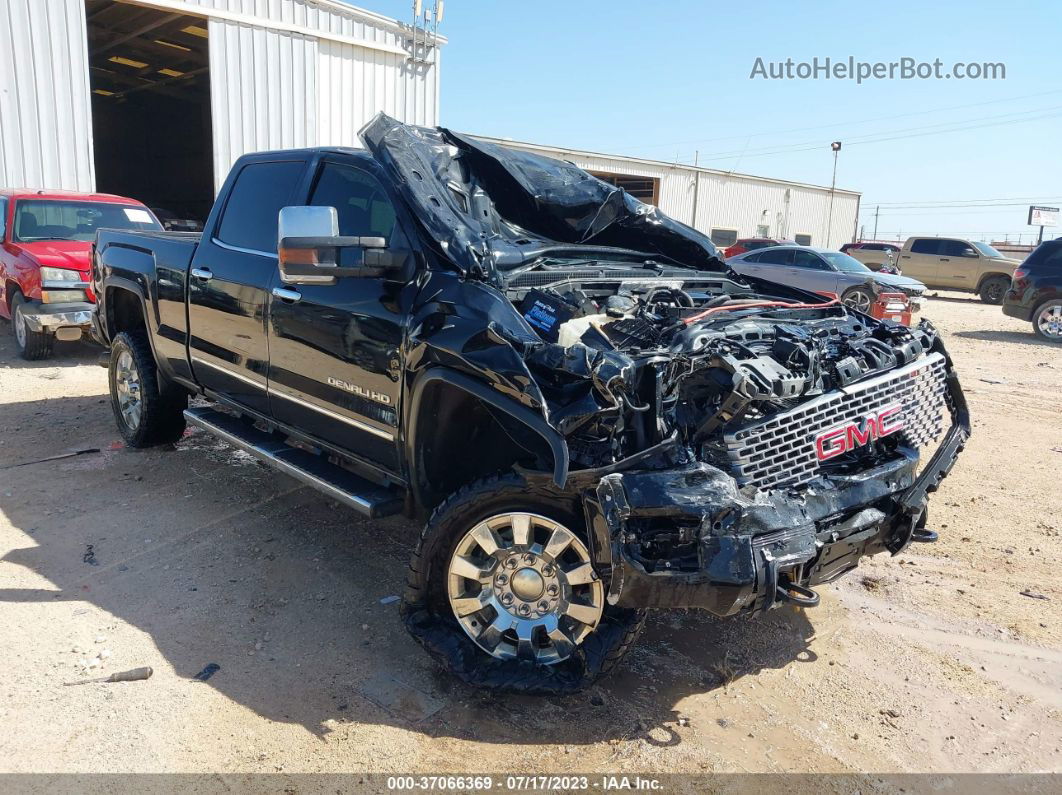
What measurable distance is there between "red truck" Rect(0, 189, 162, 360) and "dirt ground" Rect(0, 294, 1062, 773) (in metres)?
4.25

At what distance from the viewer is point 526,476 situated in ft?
9.27

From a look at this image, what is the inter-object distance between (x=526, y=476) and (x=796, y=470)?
3.21 feet

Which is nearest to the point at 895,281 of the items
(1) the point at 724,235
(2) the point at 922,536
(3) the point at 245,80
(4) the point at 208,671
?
(3) the point at 245,80

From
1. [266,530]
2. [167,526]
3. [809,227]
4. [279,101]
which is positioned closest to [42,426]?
[167,526]

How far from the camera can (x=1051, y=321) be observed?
13.1 meters

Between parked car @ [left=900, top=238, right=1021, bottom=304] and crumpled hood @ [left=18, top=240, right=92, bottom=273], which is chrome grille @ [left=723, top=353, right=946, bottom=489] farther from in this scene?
parked car @ [left=900, top=238, right=1021, bottom=304]

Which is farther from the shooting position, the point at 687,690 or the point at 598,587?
the point at 687,690

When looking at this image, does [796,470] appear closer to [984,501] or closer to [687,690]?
[687,690]

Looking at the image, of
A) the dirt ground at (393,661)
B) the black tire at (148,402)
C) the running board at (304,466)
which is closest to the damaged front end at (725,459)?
the dirt ground at (393,661)

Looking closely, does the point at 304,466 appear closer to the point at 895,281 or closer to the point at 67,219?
the point at 67,219

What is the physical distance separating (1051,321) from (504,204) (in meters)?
12.5

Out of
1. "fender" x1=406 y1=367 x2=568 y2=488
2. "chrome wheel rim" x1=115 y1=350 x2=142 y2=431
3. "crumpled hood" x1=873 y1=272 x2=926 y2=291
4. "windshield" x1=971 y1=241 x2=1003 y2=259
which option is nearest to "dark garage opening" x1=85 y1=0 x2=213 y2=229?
"chrome wheel rim" x1=115 y1=350 x2=142 y2=431

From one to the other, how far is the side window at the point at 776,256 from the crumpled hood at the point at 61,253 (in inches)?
511

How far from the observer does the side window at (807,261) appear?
16359 mm
